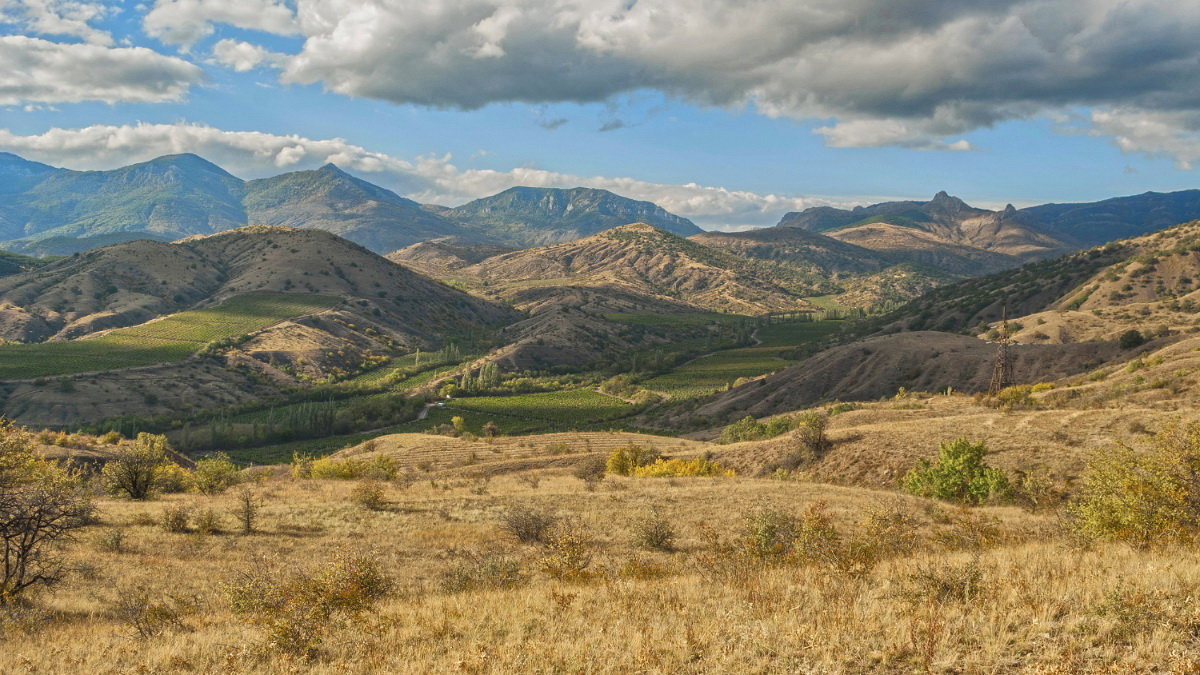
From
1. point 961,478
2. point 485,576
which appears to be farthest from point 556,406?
point 485,576

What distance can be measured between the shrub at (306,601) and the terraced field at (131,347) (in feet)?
520

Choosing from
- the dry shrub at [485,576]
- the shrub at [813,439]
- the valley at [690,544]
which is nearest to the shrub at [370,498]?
the valley at [690,544]

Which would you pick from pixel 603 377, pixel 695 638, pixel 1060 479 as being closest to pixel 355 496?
pixel 695 638

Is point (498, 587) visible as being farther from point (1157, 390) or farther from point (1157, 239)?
point (1157, 239)

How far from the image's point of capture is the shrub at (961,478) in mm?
35094

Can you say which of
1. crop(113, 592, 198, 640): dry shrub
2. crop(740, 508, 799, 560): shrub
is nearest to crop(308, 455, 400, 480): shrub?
crop(113, 592, 198, 640): dry shrub

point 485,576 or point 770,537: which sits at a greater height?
point 770,537

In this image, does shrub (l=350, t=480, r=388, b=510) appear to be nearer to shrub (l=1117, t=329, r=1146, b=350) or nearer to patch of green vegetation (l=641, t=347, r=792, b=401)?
shrub (l=1117, t=329, r=1146, b=350)

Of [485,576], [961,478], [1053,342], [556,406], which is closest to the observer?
[485,576]

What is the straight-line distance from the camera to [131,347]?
530 feet

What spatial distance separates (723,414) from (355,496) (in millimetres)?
80515

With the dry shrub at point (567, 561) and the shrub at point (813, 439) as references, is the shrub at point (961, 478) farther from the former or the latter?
the dry shrub at point (567, 561)

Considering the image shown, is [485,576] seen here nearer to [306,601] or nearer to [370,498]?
[306,601]

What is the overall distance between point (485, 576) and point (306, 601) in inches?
225
